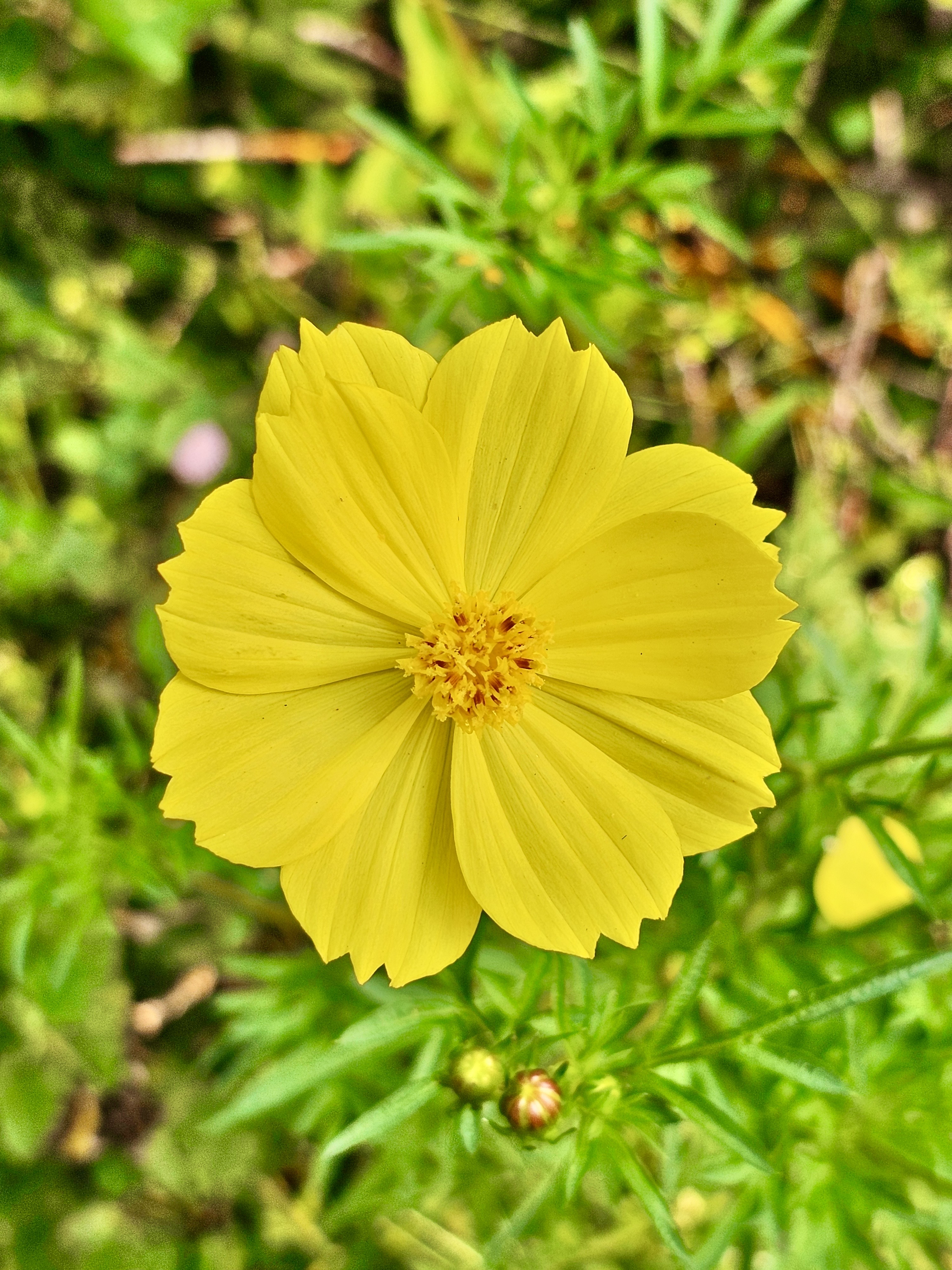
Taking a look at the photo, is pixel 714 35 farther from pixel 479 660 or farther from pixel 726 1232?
pixel 726 1232

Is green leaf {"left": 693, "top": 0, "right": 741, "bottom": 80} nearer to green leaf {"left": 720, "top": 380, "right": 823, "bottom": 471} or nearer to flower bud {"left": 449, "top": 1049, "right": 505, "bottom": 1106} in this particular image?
green leaf {"left": 720, "top": 380, "right": 823, "bottom": 471}

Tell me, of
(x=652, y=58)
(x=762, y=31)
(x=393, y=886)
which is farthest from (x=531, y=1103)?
(x=762, y=31)

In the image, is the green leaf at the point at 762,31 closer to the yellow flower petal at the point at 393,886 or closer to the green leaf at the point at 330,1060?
the yellow flower petal at the point at 393,886

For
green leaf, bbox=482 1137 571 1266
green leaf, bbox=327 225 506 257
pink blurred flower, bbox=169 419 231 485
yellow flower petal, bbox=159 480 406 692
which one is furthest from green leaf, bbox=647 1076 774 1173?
pink blurred flower, bbox=169 419 231 485

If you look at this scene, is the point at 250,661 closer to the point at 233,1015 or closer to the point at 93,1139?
the point at 233,1015

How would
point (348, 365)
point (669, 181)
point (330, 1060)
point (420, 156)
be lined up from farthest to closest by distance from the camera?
point (420, 156)
point (669, 181)
point (330, 1060)
point (348, 365)

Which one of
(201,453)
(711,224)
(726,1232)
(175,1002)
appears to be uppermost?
(711,224)
